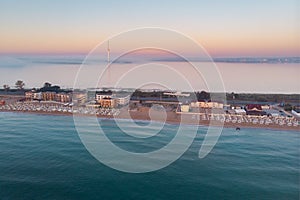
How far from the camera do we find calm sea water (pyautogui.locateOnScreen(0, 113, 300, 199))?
7160mm

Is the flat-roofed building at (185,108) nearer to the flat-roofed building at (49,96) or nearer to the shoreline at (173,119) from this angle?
the shoreline at (173,119)

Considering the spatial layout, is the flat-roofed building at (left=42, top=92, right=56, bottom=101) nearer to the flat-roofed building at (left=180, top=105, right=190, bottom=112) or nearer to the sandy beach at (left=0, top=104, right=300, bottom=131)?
the sandy beach at (left=0, top=104, right=300, bottom=131)

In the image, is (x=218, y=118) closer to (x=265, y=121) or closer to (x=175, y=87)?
(x=265, y=121)

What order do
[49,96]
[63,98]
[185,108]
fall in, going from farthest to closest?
[49,96], [63,98], [185,108]

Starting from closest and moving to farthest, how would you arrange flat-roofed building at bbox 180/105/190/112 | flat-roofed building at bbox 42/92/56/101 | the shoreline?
the shoreline
flat-roofed building at bbox 180/105/190/112
flat-roofed building at bbox 42/92/56/101

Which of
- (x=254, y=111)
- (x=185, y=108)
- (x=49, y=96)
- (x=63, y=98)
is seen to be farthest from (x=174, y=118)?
(x=49, y=96)

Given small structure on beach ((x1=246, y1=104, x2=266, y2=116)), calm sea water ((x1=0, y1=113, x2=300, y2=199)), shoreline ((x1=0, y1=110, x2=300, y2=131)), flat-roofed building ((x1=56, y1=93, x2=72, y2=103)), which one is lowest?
calm sea water ((x1=0, y1=113, x2=300, y2=199))

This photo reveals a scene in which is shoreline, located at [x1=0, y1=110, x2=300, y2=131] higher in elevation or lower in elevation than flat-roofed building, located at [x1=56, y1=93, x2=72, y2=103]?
lower

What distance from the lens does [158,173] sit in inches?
330

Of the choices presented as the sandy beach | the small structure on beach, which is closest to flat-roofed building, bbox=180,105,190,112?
the sandy beach

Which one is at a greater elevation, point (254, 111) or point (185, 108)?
point (185, 108)

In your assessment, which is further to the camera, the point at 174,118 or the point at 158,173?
the point at 174,118

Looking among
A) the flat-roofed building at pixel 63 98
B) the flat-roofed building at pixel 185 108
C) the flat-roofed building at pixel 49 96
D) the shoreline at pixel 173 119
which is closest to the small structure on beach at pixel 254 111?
the shoreline at pixel 173 119

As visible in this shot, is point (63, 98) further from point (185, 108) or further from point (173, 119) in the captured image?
point (173, 119)
